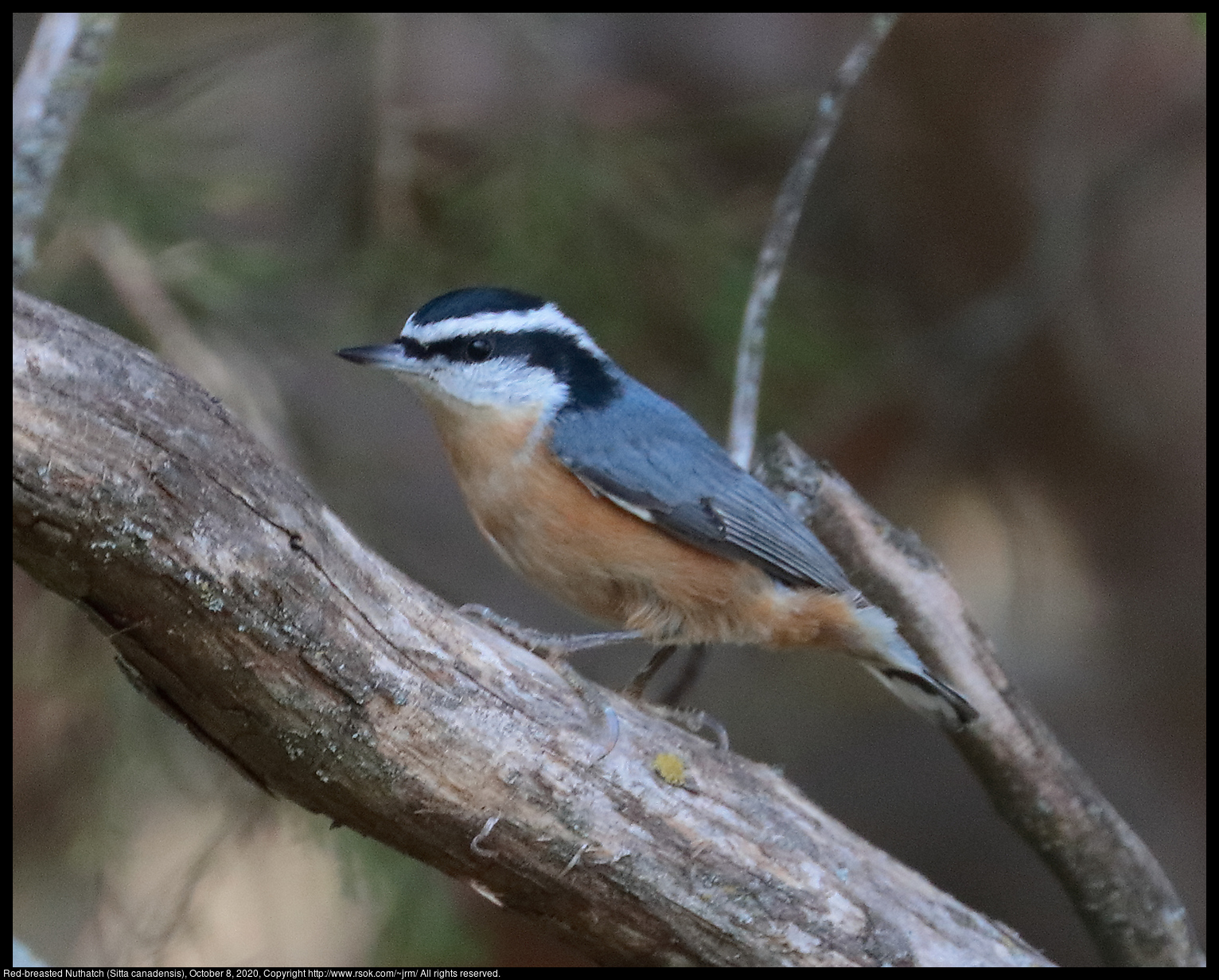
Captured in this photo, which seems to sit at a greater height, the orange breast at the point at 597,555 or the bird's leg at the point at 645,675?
the orange breast at the point at 597,555

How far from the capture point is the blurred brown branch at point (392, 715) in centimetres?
160

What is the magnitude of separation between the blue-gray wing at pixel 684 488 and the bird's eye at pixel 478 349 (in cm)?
21

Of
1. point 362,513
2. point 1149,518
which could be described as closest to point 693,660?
point 362,513

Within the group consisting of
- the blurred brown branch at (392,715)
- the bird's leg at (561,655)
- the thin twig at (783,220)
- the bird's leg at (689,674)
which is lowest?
the blurred brown branch at (392,715)

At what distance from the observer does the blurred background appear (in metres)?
3.43

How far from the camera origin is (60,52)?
2.89m

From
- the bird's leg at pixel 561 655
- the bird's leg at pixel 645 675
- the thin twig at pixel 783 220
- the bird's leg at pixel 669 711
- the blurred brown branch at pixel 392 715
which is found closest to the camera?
the blurred brown branch at pixel 392 715

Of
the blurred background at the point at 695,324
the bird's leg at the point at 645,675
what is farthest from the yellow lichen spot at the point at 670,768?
the blurred background at the point at 695,324

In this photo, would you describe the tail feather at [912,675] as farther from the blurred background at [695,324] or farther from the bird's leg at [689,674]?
the blurred background at [695,324]

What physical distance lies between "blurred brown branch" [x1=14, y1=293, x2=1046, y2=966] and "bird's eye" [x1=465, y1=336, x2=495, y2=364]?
74cm

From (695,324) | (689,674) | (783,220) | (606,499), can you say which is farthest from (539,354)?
(695,324)

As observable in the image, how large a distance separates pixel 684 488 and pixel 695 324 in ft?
5.65

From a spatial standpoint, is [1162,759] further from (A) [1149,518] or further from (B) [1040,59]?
(B) [1040,59]

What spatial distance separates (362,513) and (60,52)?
1.54 m
